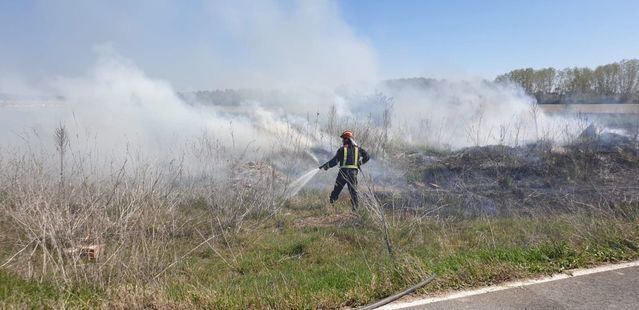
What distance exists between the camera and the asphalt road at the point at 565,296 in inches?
116

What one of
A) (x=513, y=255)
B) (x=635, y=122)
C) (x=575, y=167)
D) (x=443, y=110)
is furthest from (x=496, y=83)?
(x=513, y=255)

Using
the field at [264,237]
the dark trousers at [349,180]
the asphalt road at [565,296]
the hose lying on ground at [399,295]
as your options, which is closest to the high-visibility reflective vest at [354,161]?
the dark trousers at [349,180]

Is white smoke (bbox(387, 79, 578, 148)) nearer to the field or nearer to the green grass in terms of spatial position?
the field

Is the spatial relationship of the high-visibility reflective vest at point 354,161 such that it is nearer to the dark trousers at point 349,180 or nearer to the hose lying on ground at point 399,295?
the dark trousers at point 349,180

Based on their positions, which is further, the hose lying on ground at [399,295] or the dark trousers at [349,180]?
the dark trousers at [349,180]

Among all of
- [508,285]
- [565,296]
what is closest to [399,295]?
[508,285]

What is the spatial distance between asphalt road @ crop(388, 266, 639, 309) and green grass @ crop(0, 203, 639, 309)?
0.65 ft

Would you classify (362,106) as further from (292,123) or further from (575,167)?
(575,167)

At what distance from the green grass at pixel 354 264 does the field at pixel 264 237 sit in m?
0.02

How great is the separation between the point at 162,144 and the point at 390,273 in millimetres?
11590

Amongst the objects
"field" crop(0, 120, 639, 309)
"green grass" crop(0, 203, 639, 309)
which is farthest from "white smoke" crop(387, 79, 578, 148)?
"green grass" crop(0, 203, 639, 309)

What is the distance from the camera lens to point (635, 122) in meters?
16.7

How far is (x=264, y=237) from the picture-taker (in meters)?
6.36

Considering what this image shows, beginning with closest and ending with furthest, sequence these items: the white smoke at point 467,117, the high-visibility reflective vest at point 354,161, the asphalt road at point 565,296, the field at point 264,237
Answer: the asphalt road at point 565,296, the field at point 264,237, the high-visibility reflective vest at point 354,161, the white smoke at point 467,117
